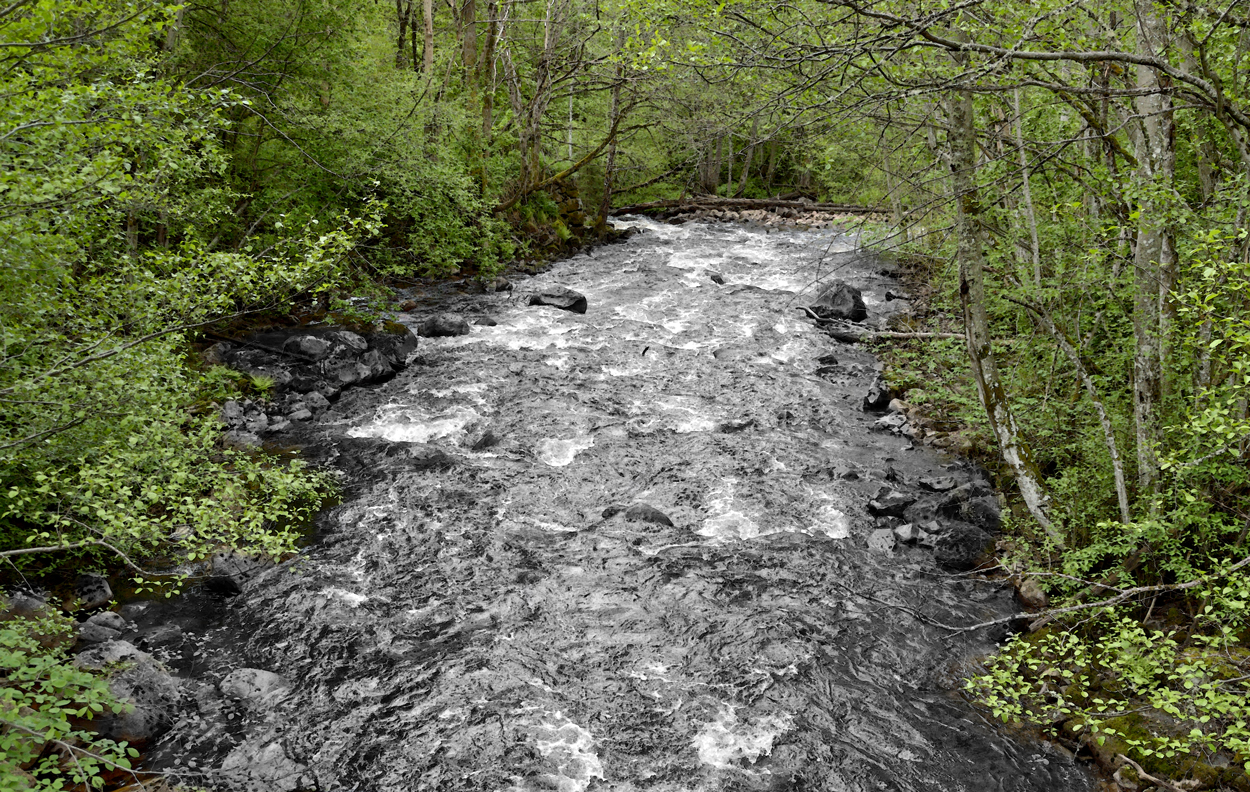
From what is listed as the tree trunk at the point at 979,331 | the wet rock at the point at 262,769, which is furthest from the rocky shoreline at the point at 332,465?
the tree trunk at the point at 979,331

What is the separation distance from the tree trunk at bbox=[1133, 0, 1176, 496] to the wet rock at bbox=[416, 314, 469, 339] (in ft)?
46.6

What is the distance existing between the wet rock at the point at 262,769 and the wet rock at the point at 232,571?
2651 mm

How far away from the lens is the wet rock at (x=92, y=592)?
316 inches

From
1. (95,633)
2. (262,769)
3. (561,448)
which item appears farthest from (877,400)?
(95,633)

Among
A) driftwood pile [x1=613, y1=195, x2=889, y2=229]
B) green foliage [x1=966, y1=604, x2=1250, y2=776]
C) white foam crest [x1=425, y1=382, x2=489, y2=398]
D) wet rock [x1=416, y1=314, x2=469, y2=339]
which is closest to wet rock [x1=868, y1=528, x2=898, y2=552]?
green foliage [x1=966, y1=604, x2=1250, y2=776]

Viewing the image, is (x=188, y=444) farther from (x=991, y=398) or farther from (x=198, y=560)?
(x=991, y=398)

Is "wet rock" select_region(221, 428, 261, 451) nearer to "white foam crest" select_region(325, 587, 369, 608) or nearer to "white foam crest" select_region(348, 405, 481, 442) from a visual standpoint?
"white foam crest" select_region(348, 405, 481, 442)

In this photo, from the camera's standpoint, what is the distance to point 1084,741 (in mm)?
6840

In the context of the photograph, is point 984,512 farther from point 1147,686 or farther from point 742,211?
point 742,211

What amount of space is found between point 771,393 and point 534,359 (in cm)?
536

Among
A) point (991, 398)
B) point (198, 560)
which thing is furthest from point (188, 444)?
point (991, 398)

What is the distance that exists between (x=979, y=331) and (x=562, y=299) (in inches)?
520

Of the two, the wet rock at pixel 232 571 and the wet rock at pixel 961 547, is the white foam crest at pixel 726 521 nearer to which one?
the wet rock at pixel 961 547

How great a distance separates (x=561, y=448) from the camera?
1293 centimetres
